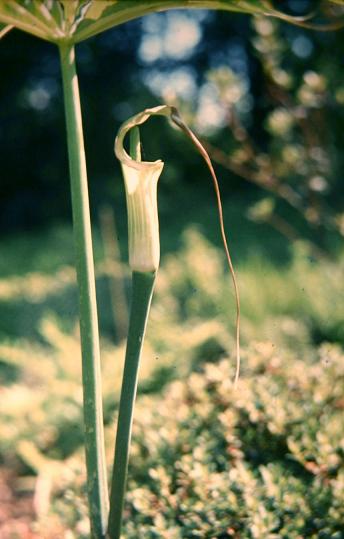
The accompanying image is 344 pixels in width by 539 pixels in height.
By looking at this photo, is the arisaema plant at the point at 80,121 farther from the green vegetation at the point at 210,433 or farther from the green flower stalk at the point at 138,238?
the green vegetation at the point at 210,433

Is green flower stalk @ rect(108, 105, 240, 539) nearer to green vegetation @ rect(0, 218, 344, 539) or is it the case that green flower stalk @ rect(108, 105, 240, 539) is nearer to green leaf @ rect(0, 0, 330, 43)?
green leaf @ rect(0, 0, 330, 43)

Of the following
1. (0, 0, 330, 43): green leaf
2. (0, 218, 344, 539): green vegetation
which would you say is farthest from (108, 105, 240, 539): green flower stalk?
(0, 218, 344, 539): green vegetation

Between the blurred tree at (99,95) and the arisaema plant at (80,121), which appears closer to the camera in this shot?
the arisaema plant at (80,121)

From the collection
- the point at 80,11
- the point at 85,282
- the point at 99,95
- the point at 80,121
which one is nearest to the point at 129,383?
the point at 85,282

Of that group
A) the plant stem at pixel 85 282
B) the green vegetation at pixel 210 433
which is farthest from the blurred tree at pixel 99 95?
the plant stem at pixel 85 282

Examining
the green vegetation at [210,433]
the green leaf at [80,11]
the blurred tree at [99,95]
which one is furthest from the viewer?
the blurred tree at [99,95]

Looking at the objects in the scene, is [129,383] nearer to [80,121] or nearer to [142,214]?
[142,214]

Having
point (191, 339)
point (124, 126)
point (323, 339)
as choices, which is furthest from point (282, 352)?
point (124, 126)
